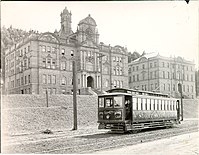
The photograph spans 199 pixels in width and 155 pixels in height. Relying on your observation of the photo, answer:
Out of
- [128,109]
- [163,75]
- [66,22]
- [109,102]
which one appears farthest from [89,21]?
[128,109]

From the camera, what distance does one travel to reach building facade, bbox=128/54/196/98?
295cm

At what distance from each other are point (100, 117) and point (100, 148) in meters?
1.25

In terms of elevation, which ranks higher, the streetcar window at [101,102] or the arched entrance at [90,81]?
the arched entrance at [90,81]

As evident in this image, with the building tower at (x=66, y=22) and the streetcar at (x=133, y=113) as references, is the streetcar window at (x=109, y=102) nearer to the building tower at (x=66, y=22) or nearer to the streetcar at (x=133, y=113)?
the streetcar at (x=133, y=113)

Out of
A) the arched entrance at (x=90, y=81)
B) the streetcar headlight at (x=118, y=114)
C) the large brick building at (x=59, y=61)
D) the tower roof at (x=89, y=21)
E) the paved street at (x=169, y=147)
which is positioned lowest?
the paved street at (x=169, y=147)

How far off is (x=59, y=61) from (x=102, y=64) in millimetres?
447

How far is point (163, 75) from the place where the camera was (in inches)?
121

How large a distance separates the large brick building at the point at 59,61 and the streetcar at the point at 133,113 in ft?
1.73

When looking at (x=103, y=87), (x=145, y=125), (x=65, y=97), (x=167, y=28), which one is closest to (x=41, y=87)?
(x=65, y=97)

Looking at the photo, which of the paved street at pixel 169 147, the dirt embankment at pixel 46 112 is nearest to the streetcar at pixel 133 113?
the dirt embankment at pixel 46 112

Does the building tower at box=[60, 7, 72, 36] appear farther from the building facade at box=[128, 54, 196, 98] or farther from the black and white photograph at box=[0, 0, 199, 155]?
the building facade at box=[128, 54, 196, 98]

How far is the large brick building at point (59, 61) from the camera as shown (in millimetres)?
3148

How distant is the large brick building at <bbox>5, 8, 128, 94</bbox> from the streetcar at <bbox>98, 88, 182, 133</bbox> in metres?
0.53

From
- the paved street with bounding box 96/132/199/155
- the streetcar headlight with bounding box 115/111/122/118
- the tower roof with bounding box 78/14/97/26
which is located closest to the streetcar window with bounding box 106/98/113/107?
the streetcar headlight with bounding box 115/111/122/118
